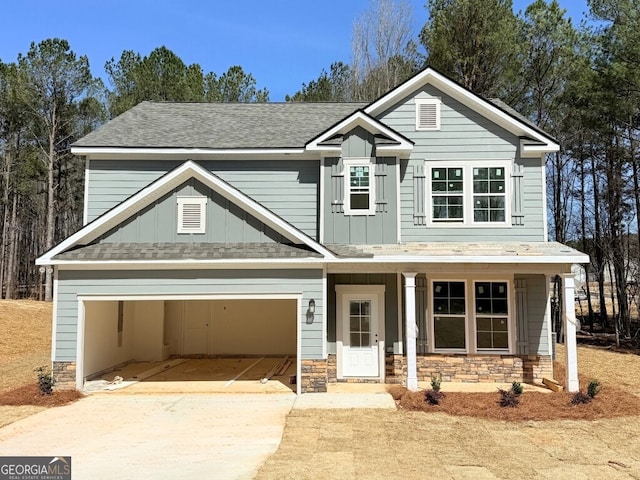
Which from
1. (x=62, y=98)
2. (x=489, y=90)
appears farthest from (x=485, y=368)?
(x=62, y=98)

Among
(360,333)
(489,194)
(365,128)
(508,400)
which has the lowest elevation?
(508,400)

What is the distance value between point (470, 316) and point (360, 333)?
2731 mm

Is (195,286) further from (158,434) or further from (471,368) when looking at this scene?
(471,368)

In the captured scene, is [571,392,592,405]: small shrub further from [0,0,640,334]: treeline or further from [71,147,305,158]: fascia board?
[0,0,640,334]: treeline

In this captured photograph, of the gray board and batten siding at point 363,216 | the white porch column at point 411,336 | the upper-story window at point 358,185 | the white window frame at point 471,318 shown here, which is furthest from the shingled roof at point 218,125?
the white window frame at point 471,318

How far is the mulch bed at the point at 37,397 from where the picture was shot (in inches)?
389

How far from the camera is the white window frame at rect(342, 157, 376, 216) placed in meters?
12.5

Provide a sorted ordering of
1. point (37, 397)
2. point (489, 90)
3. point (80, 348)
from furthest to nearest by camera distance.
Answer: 1. point (489, 90)
2. point (80, 348)
3. point (37, 397)

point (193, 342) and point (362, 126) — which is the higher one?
point (362, 126)

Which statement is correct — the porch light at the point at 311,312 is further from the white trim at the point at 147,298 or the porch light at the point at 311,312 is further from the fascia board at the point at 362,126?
the fascia board at the point at 362,126

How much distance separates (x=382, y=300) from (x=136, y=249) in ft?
19.1

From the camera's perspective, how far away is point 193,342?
15.7 metres

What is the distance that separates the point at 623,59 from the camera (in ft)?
60.2

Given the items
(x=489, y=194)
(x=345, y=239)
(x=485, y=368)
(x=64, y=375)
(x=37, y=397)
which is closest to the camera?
(x=37, y=397)
